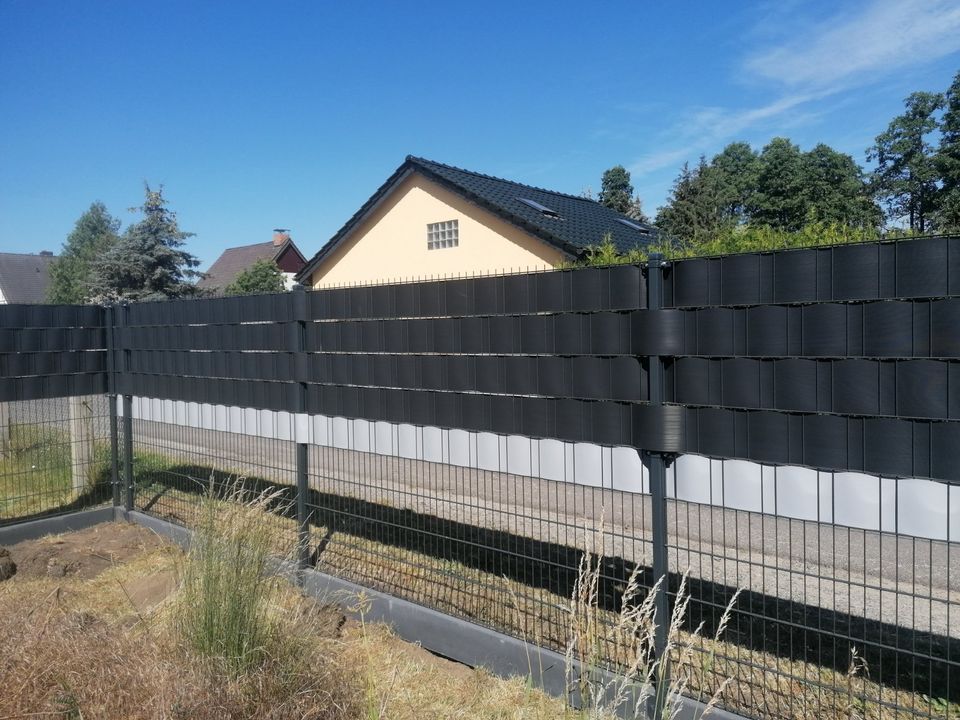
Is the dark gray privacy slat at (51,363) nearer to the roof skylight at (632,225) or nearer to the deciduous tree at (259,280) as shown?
the roof skylight at (632,225)

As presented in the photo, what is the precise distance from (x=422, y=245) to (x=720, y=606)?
40.4 ft

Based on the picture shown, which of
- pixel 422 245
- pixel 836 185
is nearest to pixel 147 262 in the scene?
pixel 422 245

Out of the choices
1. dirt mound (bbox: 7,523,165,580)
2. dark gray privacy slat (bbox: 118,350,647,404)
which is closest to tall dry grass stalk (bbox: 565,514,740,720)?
dark gray privacy slat (bbox: 118,350,647,404)

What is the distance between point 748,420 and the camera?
3525 millimetres

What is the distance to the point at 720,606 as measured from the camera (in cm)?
342

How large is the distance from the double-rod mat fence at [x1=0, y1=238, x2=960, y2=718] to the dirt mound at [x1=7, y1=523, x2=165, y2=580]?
2.22 ft

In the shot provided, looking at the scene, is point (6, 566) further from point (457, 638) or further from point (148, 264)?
point (148, 264)

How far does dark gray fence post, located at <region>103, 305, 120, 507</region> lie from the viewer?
8664 millimetres

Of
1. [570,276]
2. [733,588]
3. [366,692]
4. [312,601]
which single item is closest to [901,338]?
[570,276]

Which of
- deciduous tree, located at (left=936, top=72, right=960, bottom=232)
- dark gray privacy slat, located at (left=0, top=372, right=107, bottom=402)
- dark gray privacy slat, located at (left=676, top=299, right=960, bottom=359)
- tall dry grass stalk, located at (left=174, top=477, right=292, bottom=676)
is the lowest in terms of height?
tall dry grass stalk, located at (left=174, top=477, right=292, bottom=676)

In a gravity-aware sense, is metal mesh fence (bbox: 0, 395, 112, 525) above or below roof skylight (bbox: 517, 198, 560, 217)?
below

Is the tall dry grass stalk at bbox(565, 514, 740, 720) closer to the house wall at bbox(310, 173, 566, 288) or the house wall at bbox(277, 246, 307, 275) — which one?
the house wall at bbox(310, 173, 566, 288)

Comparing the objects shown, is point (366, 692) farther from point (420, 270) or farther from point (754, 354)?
point (420, 270)

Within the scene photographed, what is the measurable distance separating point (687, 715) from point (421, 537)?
4033mm
